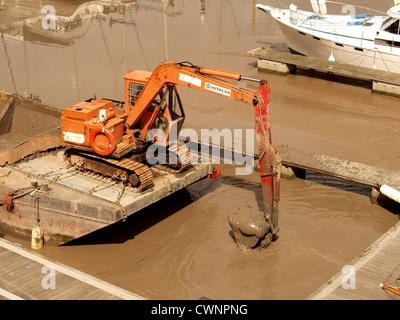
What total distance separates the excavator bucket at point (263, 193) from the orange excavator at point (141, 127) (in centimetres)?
2

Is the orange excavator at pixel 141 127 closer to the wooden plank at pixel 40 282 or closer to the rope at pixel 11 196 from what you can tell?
the rope at pixel 11 196

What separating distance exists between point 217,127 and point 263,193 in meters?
6.34

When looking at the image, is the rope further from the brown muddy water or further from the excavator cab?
the excavator cab

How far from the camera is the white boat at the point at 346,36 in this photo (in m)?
21.6

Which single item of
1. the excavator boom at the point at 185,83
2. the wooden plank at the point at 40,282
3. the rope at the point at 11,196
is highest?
the excavator boom at the point at 185,83

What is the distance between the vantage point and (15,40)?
87.9 ft

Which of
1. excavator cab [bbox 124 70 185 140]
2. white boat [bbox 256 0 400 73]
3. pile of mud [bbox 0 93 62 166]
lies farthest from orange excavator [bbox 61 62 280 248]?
white boat [bbox 256 0 400 73]

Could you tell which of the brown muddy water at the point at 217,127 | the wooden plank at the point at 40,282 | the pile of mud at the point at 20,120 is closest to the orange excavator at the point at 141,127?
the brown muddy water at the point at 217,127

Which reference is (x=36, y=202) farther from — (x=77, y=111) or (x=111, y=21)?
(x=111, y=21)

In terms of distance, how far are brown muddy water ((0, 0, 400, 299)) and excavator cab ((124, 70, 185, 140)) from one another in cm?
184

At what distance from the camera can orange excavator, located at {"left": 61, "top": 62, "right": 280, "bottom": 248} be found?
1212 centimetres

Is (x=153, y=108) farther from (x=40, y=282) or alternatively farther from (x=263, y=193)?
(x=40, y=282)
